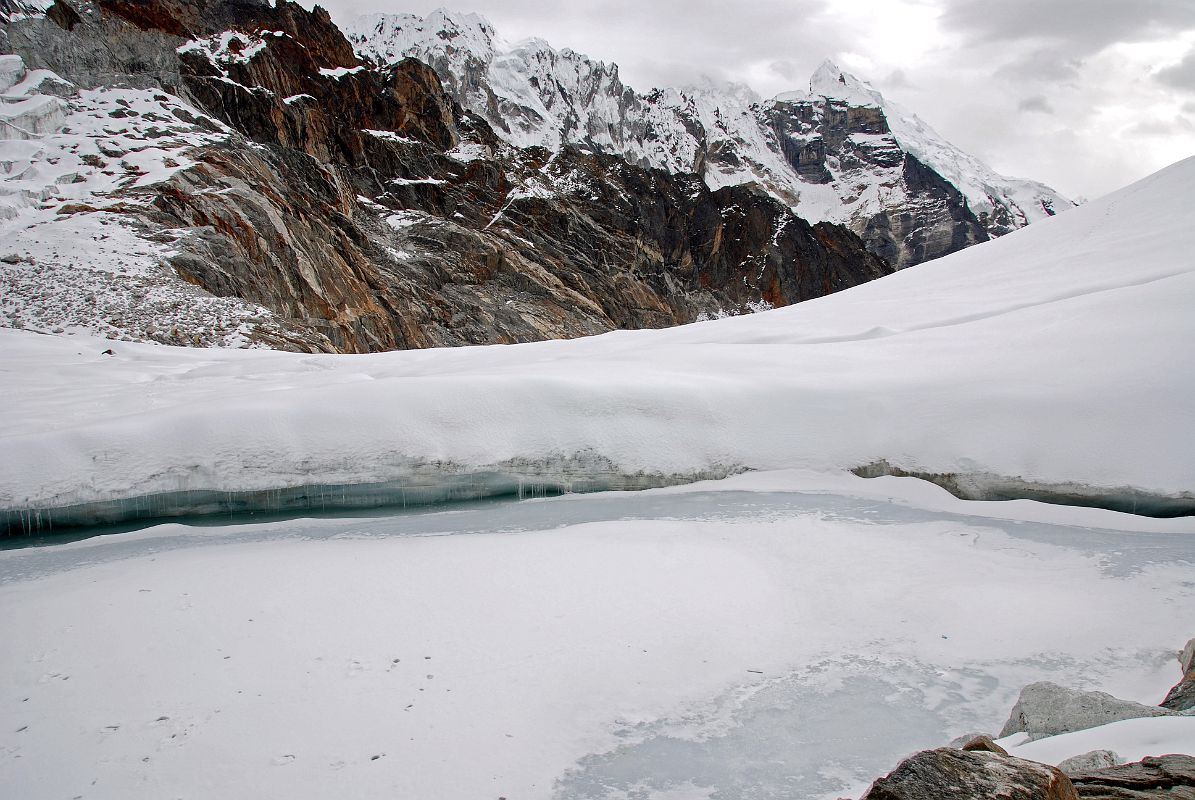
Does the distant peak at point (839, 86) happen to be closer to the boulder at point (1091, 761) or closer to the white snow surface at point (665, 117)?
the white snow surface at point (665, 117)

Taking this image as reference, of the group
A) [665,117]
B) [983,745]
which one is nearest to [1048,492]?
[983,745]

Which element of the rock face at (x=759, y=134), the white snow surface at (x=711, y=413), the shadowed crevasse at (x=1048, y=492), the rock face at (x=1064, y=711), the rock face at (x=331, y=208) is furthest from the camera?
the rock face at (x=759, y=134)

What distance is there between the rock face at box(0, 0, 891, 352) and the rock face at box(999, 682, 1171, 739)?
17591 mm

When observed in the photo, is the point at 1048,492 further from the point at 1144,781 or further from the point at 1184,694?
the point at 1144,781

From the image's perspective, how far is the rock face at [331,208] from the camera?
21156 millimetres

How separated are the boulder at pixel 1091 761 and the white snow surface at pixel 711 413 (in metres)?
3.83

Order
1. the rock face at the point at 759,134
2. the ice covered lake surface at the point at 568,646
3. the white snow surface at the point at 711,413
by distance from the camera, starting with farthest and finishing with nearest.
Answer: the rock face at the point at 759,134
the white snow surface at the point at 711,413
the ice covered lake surface at the point at 568,646

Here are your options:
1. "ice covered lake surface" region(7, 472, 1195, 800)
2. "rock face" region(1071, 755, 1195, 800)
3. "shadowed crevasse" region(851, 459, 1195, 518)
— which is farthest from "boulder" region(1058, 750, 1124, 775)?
"shadowed crevasse" region(851, 459, 1195, 518)

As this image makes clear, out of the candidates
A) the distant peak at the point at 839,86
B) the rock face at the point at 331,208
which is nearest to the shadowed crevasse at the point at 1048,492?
the rock face at the point at 331,208

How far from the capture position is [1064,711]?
9.21 feet

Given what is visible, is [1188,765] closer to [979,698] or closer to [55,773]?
[979,698]

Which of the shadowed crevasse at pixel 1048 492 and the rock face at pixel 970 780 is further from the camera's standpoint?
the shadowed crevasse at pixel 1048 492

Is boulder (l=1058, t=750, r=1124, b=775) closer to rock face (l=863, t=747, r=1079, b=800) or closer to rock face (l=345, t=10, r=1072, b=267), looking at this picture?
rock face (l=863, t=747, r=1079, b=800)

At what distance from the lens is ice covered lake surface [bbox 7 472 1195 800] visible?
113 inches
